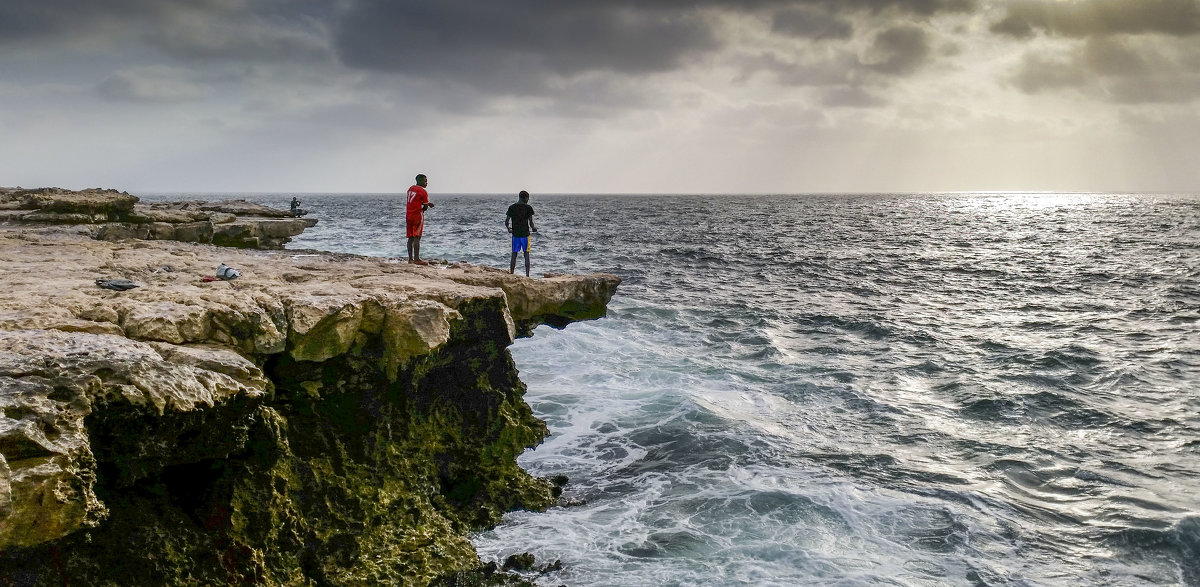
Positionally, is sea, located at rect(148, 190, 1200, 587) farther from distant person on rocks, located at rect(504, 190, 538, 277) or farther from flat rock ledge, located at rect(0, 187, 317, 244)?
flat rock ledge, located at rect(0, 187, 317, 244)

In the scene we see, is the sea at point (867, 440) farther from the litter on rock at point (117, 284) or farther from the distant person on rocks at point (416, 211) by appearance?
the litter on rock at point (117, 284)

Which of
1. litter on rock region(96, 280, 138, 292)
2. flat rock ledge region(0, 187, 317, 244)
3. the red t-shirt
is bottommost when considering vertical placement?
litter on rock region(96, 280, 138, 292)

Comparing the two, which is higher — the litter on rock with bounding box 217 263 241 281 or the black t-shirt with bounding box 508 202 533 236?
the black t-shirt with bounding box 508 202 533 236

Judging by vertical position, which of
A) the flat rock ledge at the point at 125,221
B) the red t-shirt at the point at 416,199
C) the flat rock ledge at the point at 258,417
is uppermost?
the red t-shirt at the point at 416,199

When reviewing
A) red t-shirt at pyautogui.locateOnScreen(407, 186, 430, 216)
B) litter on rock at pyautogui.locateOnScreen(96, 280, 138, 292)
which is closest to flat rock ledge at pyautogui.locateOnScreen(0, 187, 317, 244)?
red t-shirt at pyautogui.locateOnScreen(407, 186, 430, 216)

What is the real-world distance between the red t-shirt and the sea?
16.5ft

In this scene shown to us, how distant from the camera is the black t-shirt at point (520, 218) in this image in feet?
47.1

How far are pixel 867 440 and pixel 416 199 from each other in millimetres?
10505

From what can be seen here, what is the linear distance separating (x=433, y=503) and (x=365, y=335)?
258 cm

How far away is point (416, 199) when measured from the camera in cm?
1399

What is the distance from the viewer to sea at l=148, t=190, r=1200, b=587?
9617 millimetres

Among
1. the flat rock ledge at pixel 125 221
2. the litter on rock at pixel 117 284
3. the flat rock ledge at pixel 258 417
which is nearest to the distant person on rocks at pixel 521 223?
the flat rock ledge at pixel 258 417

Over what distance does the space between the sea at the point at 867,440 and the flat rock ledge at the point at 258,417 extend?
138 centimetres

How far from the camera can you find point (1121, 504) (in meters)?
11.4
